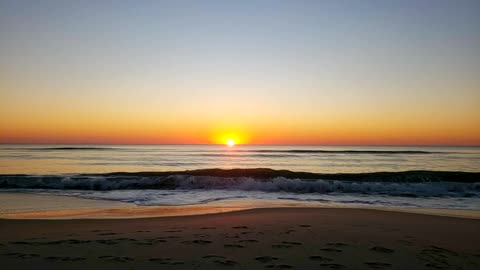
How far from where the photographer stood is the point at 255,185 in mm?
17859

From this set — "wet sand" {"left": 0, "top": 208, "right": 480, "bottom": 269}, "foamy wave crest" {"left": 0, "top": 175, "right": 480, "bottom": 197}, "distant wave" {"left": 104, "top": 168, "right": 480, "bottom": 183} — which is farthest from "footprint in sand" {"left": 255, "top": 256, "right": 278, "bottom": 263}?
"distant wave" {"left": 104, "top": 168, "right": 480, "bottom": 183}

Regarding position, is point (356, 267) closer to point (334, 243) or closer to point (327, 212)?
point (334, 243)

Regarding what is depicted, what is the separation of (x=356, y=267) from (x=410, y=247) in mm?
1661

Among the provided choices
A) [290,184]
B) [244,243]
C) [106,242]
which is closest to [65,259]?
[106,242]

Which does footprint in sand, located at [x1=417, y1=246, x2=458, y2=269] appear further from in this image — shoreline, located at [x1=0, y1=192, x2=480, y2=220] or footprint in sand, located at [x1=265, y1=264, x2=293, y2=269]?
shoreline, located at [x1=0, y1=192, x2=480, y2=220]

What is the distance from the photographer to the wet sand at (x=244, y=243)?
16.3 feet

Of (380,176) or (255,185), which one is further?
(380,176)

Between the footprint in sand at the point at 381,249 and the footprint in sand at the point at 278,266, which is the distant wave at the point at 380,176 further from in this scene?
the footprint in sand at the point at 278,266

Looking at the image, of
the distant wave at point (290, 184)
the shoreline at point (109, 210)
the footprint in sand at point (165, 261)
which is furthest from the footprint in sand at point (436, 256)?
the distant wave at point (290, 184)

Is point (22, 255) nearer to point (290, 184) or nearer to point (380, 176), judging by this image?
point (290, 184)

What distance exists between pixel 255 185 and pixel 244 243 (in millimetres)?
11885

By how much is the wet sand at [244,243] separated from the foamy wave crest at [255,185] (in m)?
8.29

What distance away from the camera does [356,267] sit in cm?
475

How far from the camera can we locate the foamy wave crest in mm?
16909
